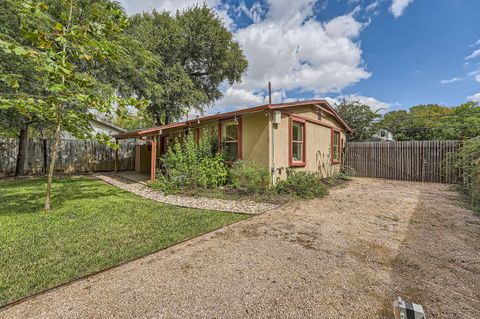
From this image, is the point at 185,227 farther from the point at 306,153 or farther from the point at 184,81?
the point at 184,81

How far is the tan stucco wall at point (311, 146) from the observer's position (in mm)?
7484

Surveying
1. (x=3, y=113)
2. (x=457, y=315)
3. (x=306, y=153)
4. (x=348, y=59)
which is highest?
(x=348, y=59)

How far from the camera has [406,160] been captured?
33.9ft

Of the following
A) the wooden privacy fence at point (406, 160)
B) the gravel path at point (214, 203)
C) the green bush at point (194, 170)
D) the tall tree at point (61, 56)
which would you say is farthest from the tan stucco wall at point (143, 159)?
the wooden privacy fence at point (406, 160)

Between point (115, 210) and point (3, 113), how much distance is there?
7.99m

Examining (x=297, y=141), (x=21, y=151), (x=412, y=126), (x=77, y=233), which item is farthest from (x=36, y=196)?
(x=412, y=126)

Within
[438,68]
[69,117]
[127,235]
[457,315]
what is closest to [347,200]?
[457,315]

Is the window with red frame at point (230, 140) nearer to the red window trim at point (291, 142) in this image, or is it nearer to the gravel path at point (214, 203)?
the red window trim at point (291, 142)

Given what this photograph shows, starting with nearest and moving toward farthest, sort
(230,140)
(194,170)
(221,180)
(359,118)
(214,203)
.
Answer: (214,203) → (194,170) → (221,180) → (230,140) → (359,118)

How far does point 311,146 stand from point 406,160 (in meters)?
4.96

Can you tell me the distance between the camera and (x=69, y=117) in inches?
186

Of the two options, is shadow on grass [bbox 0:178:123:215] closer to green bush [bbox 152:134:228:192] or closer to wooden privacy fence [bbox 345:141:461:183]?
green bush [bbox 152:134:228:192]

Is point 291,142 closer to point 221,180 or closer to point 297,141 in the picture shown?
point 297,141

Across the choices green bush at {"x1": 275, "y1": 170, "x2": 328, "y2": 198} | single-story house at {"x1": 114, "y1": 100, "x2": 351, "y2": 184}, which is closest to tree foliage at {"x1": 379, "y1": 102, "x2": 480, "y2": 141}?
single-story house at {"x1": 114, "y1": 100, "x2": 351, "y2": 184}
